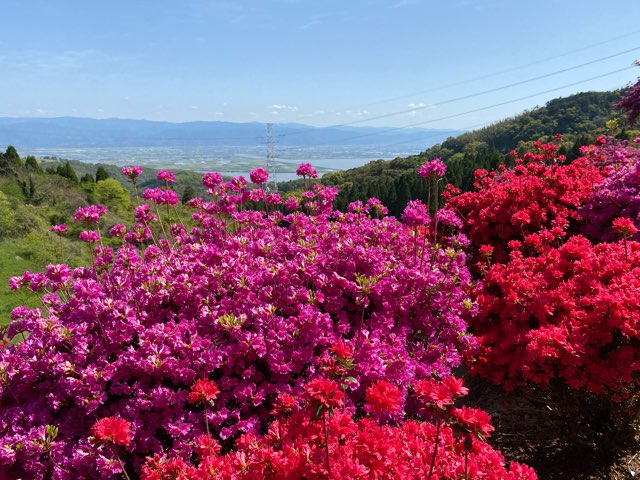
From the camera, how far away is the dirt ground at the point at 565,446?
334 cm

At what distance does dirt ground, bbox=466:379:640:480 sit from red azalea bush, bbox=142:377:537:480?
1.64m

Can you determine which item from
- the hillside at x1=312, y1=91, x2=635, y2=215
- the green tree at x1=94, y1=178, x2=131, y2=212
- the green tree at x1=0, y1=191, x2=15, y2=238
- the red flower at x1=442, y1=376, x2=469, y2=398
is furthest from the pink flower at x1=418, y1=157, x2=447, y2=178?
the hillside at x1=312, y1=91, x2=635, y2=215

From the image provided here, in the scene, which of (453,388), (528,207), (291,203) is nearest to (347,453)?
(453,388)

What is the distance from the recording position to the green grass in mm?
14217

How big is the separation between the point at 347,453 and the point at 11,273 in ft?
72.1

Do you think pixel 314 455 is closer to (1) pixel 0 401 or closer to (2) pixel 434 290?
(2) pixel 434 290

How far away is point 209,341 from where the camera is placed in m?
3.25

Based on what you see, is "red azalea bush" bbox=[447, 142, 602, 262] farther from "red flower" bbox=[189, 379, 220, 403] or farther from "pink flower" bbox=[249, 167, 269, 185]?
"red flower" bbox=[189, 379, 220, 403]

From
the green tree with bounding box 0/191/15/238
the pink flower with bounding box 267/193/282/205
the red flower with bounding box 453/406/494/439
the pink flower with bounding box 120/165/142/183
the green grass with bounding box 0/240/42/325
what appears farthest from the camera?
the green tree with bounding box 0/191/15/238

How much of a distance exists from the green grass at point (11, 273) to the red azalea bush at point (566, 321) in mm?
14021

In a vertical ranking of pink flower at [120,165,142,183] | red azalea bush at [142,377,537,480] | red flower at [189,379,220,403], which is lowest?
red azalea bush at [142,377,537,480]

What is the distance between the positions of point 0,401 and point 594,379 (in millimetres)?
4693


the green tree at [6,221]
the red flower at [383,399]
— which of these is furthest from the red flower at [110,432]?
the green tree at [6,221]

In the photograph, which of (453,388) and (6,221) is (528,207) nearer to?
(453,388)
